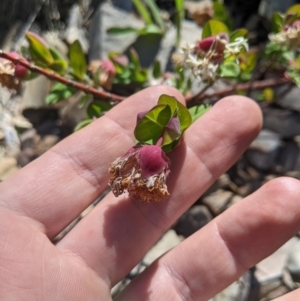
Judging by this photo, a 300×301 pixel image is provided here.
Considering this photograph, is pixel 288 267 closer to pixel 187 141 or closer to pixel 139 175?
pixel 187 141

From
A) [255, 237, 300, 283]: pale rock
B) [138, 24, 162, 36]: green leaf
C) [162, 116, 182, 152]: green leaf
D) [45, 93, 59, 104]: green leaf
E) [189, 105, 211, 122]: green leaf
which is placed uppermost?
[138, 24, 162, 36]: green leaf

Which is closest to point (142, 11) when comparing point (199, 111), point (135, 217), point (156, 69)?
point (156, 69)

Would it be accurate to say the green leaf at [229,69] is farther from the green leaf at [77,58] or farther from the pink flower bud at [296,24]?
the green leaf at [77,58]

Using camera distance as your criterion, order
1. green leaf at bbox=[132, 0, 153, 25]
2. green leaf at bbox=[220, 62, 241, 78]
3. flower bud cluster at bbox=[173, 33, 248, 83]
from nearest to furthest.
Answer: flower bud cluster at bbox=[173, 33, 248, 83], green leaf at bbox=[220, 62, 241, 78], green leaf at bbox=[132, 0, 153, 25]

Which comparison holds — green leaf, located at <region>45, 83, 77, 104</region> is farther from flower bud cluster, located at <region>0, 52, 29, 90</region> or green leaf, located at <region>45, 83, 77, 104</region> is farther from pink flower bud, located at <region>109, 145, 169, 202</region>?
pink flower bud, located at <region>109, 145, 169, 202</region>

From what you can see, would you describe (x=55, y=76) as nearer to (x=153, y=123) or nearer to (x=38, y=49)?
(x=38, y=49)

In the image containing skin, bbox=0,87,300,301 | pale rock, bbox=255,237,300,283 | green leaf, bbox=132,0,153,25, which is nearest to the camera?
skin, bbox=0,87,300,301

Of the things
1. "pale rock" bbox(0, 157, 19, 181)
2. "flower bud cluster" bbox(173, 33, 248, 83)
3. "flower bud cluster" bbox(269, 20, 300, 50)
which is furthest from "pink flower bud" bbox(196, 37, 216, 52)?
"pale rock" bbox(0, 157, 19, 181)
